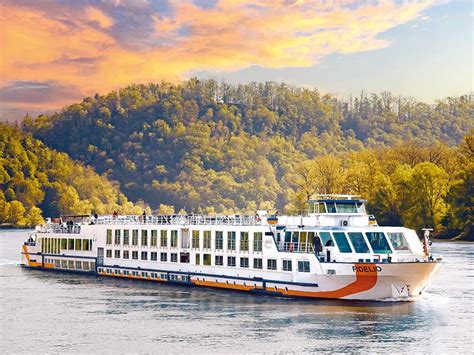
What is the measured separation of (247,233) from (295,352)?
1980 cm

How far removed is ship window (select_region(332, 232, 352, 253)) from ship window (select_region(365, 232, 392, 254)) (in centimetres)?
146

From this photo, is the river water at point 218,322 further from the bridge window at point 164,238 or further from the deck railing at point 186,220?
the deck railing at point 186,220

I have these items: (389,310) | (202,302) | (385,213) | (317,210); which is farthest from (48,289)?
(385,213)

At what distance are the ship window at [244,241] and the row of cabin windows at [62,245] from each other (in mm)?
20613

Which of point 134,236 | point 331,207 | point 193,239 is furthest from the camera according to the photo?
point 134,236

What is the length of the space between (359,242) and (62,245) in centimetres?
3508

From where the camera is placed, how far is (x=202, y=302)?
53500mm

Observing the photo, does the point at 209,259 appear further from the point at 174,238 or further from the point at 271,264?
the point at 271,264

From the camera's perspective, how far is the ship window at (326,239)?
5150cm

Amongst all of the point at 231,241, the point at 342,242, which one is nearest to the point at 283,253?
the point at 342,242

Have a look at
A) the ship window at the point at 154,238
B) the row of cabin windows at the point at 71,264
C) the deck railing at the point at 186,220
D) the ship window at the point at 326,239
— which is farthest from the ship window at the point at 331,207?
the row of cabin windows at the point at 71,264

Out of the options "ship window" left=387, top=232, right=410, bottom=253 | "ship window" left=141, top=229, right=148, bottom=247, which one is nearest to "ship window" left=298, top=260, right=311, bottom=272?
"ship window" left=387, top=232, right=410, bottom=253

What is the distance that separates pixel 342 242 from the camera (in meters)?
51.3

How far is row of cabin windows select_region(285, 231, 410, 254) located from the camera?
168 ft
